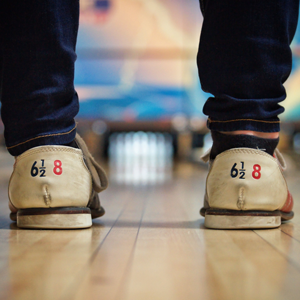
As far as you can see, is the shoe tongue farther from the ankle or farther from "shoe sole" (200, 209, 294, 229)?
"shoe sole" (200, 209, 294, 229)

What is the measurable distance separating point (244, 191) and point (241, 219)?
2.3 inches

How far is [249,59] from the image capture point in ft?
2.80

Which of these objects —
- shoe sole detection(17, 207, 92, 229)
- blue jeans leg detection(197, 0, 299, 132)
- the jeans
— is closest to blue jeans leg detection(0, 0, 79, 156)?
the jeans

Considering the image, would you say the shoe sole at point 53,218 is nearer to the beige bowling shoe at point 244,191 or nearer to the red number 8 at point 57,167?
the red number 8 at point 57,167

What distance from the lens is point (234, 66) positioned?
2.84ft

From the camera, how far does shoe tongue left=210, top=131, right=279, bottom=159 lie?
0.87 m

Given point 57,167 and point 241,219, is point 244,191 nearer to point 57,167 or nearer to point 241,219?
point 241,219

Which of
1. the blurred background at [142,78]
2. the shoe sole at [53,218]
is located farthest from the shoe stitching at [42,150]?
the blurred background at [142,78]

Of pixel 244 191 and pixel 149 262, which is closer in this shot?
pixel 149 262

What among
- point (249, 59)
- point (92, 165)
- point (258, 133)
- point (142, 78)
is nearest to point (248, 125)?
point (258, 133)

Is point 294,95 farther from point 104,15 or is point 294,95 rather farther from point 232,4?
point 232,4

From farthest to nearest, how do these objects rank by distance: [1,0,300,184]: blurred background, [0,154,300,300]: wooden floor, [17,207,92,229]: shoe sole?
[1,0,300,184]: blurred background → [17,207,92,229]: shoe sole → [0,154,300,300]: wooden floor

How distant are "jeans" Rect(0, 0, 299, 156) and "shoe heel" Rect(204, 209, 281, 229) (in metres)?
0.18

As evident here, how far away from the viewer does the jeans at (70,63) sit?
2.77 ft
